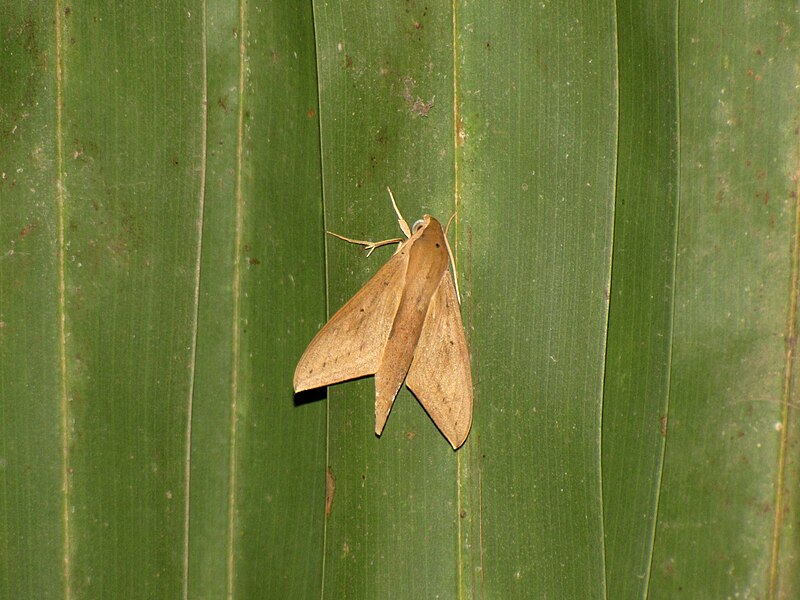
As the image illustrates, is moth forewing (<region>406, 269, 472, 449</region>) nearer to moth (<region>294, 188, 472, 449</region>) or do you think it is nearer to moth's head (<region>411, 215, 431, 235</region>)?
moth (<region>294, 188, 472, 449</region>)

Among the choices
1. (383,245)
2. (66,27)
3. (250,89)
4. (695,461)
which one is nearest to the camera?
(66,27)

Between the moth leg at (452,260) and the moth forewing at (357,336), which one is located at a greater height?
the moth leg at (452,260)

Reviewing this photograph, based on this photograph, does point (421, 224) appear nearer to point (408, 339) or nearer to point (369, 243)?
point (369, 243)

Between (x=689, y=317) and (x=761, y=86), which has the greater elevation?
(x=761, y=86)

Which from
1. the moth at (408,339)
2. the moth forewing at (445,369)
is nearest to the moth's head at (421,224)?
the moth at (408,339)

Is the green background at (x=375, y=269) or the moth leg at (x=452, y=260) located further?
the moth leg at (x=452, y=260)

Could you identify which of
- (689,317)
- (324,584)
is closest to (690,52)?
(689,317)

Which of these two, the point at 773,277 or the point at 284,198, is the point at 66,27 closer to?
the point at 284,198

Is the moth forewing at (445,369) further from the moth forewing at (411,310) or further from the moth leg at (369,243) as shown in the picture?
the moth leg at (369,243)
